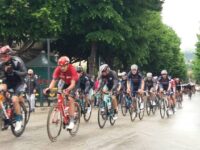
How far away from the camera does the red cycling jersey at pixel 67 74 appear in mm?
11883

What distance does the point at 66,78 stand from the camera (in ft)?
39.5

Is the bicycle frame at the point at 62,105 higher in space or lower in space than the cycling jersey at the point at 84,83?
lower

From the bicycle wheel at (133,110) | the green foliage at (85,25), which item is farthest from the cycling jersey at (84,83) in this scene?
the green foliage at (85,25)

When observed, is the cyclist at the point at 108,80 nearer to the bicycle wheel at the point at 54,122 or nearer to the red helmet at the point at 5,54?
the bicycle wheel at the point at 54,122

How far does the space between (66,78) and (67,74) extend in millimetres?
95

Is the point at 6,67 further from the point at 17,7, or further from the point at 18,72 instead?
the point at 17,7

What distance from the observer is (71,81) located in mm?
11867

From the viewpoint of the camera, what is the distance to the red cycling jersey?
39.0 feet

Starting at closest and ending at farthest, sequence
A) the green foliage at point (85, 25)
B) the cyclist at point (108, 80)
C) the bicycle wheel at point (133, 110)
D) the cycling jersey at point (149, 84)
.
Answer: the cyclist at point (108, 80) → the bicycle wheel at point (133, 110) → the cycling jersey at point (149, 84) → the green foliage at point (85, 25)

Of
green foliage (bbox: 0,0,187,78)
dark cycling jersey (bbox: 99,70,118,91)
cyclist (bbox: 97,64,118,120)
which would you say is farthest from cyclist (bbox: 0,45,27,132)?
green foliage (bbox: 0,0,187,78)

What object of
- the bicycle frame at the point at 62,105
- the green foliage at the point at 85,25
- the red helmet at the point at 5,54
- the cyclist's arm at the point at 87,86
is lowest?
the bicycle frame at the point at 62,105

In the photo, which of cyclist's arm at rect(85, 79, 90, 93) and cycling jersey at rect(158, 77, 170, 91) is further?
cycling jersey at rect(158, 77, 170, 91)

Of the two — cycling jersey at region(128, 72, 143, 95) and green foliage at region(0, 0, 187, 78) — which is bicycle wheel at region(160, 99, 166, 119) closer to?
cycling jersey at region(128, 72, 143, 95)

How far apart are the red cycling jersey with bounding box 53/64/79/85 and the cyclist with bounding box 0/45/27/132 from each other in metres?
0.75
